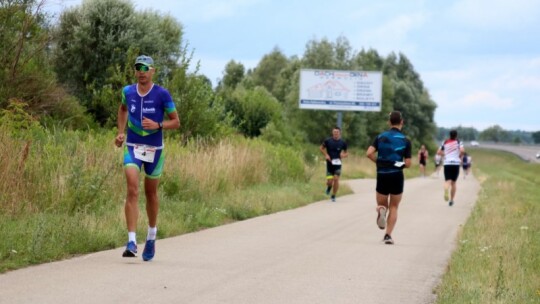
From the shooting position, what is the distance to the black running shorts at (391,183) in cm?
1189

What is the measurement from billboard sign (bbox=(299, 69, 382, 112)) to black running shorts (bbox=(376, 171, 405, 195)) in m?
38.0

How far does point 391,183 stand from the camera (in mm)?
11914

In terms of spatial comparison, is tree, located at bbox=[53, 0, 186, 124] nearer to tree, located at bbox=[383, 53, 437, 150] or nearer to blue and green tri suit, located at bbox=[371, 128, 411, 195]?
blue and green tri suit, located at bbox=[371, 128, 411, 195]

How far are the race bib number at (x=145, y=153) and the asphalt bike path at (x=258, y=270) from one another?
1.07 meters

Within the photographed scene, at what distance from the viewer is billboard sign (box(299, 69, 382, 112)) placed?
4994 cm

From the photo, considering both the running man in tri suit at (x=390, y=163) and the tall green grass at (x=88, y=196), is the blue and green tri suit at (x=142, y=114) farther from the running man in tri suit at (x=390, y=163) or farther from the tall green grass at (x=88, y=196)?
the running man in tri suit at (x=390, y=163)

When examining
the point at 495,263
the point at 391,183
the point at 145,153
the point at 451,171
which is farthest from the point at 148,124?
the point at 451,171

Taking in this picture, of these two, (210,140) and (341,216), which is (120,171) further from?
(210,140)

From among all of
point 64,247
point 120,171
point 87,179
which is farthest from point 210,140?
point 64,247

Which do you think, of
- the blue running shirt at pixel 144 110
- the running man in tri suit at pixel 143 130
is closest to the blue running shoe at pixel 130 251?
the running man in tri suit at pixel 143 130

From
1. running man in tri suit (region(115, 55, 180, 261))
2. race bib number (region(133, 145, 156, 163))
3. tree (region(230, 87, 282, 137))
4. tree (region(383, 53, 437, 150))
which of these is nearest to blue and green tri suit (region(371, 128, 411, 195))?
running man in tri suit (region(115, 55, 180, 261))

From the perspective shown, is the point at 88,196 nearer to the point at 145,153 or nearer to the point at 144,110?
the point at 145,153

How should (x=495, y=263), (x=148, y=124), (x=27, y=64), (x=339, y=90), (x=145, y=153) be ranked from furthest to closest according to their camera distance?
(x=339, y=90) < (x=27, y=64) < (x=495, y=263) < (x=145, y=153) < (x=148, y=124)

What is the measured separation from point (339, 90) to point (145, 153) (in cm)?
4198
